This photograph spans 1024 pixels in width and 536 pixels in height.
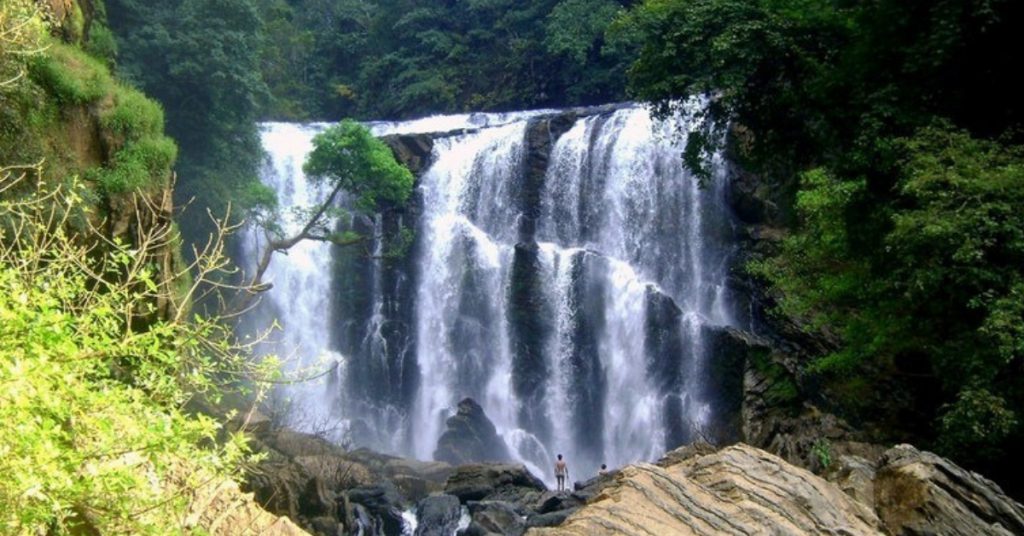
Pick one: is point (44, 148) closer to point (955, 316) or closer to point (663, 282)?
point (955, 316)

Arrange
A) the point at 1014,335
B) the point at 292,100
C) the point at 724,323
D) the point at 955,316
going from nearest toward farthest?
the point at 1014,335 → the point at 955,316 → the point at 724,323 → the point at 292,100

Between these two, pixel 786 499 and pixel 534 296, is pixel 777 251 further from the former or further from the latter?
pixel 786 499

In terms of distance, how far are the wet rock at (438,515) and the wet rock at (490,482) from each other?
88 cm

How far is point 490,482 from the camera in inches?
661

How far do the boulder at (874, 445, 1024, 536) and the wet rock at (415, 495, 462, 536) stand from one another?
909cm

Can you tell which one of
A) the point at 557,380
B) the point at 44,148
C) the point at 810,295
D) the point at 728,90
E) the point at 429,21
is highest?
the point at 429,21

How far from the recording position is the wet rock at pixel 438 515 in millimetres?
14508

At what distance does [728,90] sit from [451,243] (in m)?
12.9

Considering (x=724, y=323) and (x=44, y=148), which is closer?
(x=44, y=148)

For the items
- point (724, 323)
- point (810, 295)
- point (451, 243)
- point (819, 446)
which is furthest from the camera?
point (451, 243)

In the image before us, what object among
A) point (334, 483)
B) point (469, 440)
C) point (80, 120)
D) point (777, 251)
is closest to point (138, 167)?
point (80, 120)

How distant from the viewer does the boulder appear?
6.17 meters

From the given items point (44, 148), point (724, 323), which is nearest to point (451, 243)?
point (724, 323)

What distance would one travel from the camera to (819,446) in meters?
11.4
